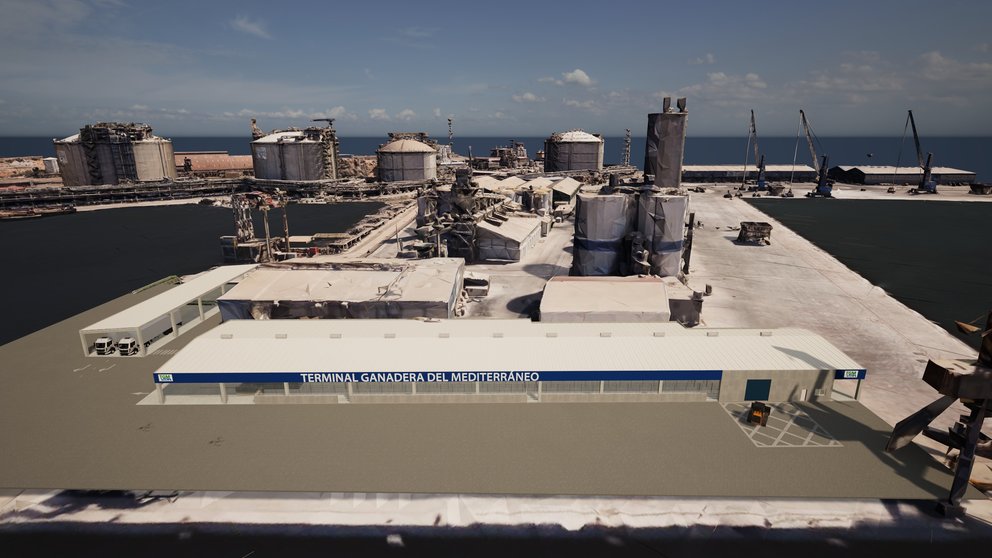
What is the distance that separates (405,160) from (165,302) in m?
112

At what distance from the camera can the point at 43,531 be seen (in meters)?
23.2

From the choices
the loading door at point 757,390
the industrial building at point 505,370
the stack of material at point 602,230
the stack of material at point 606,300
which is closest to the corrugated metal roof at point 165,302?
the industrial building at point 505,370

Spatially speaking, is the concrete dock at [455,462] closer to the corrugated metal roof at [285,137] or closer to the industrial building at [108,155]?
the corrugated metal roof at [285,137]

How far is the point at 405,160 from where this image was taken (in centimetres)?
15138

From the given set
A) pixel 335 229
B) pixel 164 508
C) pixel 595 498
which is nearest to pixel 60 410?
pixel 164 508

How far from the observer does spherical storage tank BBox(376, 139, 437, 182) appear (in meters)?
151

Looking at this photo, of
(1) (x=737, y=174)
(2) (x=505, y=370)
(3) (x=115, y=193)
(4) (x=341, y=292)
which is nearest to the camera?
(2) (x=505, y=370)

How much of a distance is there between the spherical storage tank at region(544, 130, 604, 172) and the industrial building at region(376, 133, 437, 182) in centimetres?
4166

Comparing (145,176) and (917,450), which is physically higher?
(145,176)

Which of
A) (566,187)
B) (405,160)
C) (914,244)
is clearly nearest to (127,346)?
(566,187)

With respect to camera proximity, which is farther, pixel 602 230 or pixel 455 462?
pixel 602 230

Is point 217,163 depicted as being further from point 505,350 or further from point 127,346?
point 505,350

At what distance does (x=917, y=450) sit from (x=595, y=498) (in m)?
19.7

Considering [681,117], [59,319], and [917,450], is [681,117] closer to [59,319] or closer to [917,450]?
[917,450]
